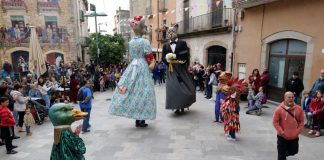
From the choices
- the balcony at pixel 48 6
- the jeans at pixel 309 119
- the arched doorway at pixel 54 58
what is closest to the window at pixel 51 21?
the balcony at pixel 48 6

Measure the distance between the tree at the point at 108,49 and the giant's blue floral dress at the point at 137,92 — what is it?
530 inches

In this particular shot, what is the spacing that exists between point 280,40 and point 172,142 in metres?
6.00

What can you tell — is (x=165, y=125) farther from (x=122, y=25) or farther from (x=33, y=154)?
(x=122, y=25)

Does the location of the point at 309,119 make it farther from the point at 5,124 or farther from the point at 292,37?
A: the point at 5,124

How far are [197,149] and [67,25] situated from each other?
18827 mm

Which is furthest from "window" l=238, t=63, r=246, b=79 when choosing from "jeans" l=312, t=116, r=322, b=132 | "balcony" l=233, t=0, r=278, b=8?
"jeans" l=312, t=116, r=322, b=132

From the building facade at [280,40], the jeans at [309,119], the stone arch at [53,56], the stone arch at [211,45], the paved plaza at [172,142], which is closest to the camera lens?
the paved plaza at [172,142]

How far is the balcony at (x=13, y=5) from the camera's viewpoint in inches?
727

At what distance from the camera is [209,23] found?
13211 mm

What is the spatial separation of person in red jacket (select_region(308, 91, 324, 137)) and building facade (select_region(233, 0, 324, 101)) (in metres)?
1.88

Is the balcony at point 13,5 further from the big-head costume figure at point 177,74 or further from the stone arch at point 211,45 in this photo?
the big-head costume figure at point 177,74

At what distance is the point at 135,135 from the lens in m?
5.33

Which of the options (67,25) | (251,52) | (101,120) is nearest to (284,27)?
(251,52)

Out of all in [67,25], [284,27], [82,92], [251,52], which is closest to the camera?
[82,92]
